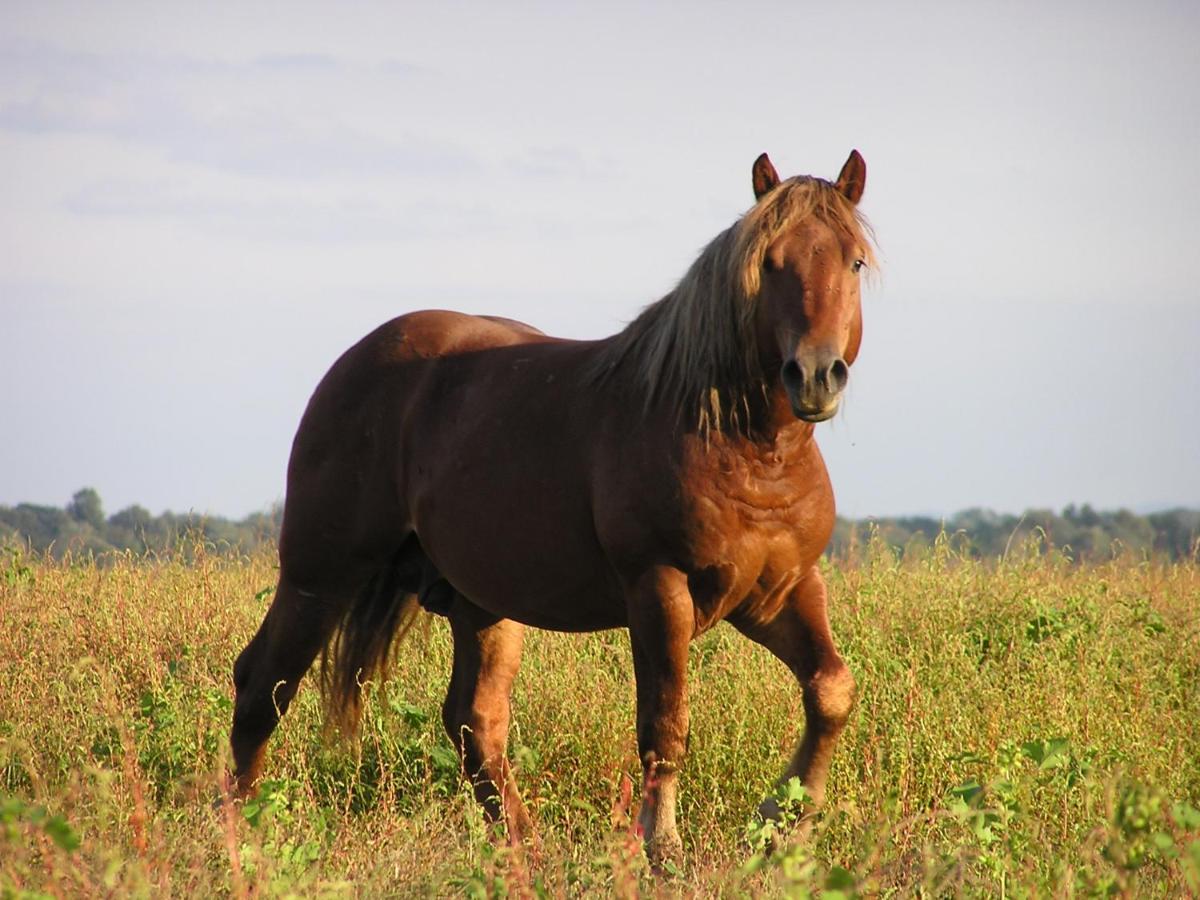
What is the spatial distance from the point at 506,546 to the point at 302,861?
162cm

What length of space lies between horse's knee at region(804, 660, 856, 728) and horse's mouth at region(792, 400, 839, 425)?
106 centimetres

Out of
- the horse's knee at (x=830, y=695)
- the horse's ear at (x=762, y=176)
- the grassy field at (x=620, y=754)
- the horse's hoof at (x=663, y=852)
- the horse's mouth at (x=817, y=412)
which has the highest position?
the horse's ear at (x=762, y=176)

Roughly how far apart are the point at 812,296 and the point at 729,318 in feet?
1.17

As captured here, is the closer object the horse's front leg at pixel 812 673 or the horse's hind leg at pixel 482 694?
the horse's front leg at pixel 812 673

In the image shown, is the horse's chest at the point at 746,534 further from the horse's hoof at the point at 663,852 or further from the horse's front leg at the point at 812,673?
the horse's hoof at the point at 663,852

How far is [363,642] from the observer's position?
19.6 feet

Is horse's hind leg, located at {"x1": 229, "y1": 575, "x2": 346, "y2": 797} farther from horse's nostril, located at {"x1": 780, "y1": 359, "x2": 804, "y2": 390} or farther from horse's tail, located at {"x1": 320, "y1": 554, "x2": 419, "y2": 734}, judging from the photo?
horse's nostril, located at {"x1": 780, "y1": 359, "x2": 804, "y2": 390}

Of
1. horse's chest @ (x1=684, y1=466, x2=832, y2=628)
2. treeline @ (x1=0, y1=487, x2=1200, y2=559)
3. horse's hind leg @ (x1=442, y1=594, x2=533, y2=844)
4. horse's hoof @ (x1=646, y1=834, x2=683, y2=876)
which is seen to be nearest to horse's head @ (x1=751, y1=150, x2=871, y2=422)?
horse's chest @ (x1=684, y1=466, x2=832, y2=628)

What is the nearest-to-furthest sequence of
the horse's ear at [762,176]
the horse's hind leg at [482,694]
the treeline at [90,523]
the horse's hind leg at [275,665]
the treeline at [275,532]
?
the horse's ear at [762,176]
the horse's hind leg at [482,694]
the horse's hind leg at [275,665]
the treeline at [275,532]
the treeline at [90,523]

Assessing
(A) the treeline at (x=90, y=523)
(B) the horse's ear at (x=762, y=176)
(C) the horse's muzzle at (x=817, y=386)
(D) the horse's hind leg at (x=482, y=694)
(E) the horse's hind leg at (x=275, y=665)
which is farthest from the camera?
(A) the treeline at (x=90, y=523)

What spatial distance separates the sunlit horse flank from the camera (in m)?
4.50

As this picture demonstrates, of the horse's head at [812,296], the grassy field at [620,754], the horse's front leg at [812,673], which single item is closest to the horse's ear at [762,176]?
the horse's head at [812,296]

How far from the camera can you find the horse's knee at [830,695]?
4.75 metres

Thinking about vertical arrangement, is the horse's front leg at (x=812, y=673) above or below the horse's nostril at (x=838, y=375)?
below
